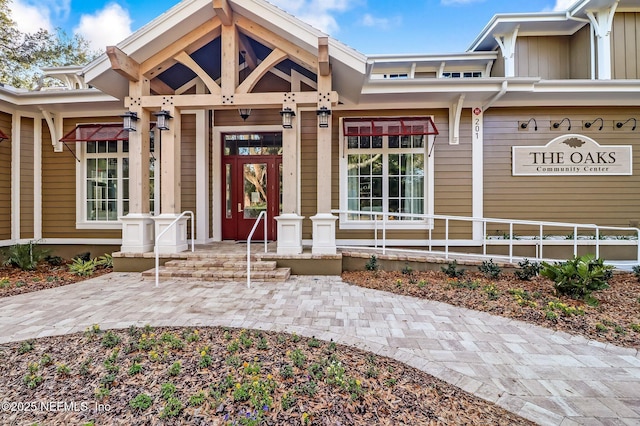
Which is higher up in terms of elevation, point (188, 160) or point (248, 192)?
point (188, 160)

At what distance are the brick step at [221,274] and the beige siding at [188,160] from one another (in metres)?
2.05

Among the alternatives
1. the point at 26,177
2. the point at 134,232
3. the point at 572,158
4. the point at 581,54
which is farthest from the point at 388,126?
the point at 26,177

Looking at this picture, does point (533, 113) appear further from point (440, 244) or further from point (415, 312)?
point (415, 312)

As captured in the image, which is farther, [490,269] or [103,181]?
[103,181]

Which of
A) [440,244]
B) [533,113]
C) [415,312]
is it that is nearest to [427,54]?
[533,113]

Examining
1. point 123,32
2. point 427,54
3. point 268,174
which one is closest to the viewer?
point 268,174

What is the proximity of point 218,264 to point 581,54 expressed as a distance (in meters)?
9.94

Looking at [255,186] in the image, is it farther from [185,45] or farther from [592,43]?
[592,43]

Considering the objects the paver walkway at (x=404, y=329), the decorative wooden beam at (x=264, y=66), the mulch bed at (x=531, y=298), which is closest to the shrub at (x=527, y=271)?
the mulch bed at (x=531, y=298)

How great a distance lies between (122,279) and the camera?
5.18 m

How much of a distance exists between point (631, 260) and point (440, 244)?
12.8 feet

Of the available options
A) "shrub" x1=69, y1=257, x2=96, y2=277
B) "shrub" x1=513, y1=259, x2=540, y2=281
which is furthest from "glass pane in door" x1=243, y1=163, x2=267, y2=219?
"shrub" x1=513, y1=259, x2=540, y2=281

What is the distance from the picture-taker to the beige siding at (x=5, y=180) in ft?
22.4

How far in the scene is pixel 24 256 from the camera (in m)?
6.38
